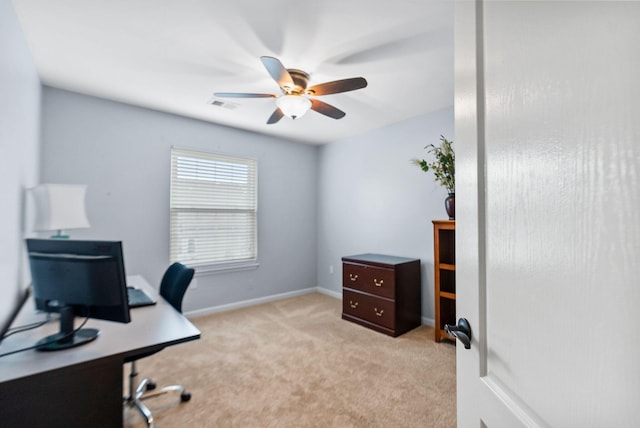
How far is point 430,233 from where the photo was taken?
3422mm

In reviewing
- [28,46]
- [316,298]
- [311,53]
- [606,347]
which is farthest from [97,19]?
[316,298]

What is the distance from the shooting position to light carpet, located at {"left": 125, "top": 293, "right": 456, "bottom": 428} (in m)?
1.85

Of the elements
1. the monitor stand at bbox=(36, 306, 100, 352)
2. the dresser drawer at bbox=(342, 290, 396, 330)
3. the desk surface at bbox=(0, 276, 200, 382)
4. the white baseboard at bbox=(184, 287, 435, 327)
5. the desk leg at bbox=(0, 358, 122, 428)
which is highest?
the monitor stand at bbox=(36, 306, 100, 352)

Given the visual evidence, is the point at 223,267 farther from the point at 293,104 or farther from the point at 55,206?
the point at 293,104

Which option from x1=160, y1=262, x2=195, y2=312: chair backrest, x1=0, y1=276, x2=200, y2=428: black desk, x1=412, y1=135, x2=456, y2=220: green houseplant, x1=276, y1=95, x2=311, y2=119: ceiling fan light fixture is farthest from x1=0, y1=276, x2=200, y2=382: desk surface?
x1=412, y1=135, x2=456, y2=220: green houseplant

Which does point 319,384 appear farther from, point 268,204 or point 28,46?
point 28,46

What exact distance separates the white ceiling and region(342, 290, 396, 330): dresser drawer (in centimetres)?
218

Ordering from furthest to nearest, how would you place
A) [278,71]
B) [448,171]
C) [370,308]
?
1. [370,308]
2. [448,171]
3. [278,71]

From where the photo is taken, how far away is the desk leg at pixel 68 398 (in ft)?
3.54

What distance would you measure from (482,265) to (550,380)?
0.90 feet

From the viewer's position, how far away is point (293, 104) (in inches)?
93.4

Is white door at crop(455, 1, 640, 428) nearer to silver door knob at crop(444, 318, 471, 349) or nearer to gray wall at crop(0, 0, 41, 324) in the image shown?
silver door knob at crop(444, 318, 471, 349)

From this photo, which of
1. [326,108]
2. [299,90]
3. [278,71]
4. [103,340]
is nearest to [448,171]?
[326,108]

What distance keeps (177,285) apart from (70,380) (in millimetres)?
917
